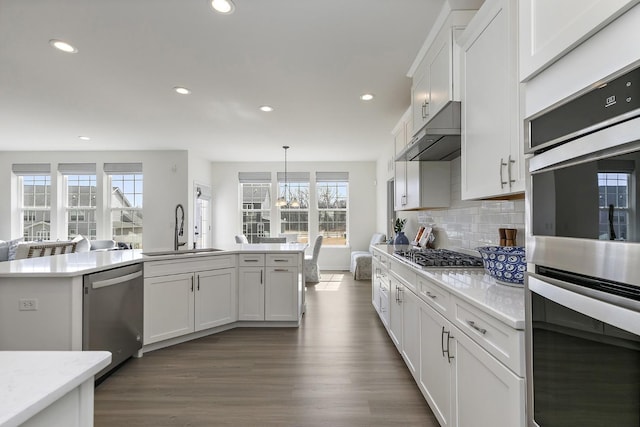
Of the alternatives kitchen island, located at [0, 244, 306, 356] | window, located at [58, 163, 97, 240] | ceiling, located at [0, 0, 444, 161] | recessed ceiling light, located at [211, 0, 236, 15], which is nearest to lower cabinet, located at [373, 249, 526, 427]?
kitchen island, located at [0, 244, 306, 356]

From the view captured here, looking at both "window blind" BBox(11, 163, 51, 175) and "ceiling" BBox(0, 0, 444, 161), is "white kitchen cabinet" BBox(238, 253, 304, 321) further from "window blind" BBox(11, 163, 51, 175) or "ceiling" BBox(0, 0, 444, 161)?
"window blind" BBox(11, 163, 51, 175)

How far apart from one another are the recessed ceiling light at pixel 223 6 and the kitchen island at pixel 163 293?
6.54 feet

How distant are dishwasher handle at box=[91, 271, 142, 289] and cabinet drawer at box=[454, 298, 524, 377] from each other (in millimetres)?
2376

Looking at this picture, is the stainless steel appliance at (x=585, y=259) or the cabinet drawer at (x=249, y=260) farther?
the cabinet drawer at (x=249, y=260)

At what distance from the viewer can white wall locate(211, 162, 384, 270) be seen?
7.66m

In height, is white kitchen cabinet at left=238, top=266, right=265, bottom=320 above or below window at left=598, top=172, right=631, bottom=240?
below

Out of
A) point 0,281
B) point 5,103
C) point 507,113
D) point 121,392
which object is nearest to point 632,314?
point 507,113

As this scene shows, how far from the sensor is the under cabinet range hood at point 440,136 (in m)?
2.06

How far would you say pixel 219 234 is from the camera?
7.71 m

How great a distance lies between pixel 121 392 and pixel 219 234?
5673 mm

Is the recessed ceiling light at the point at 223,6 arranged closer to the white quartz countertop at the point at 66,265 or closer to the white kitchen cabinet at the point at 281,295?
the white quartz countertop at the point at 66,265

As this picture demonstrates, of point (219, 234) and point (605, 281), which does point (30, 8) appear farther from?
point (219, 234)

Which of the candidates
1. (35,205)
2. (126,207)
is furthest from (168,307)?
(35,205)

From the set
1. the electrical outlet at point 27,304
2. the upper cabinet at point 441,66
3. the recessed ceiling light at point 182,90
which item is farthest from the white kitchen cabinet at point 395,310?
the recessed ceiling light at point 182,90
